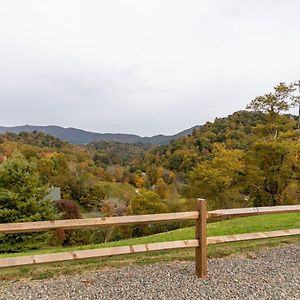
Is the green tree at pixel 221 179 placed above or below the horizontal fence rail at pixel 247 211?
below

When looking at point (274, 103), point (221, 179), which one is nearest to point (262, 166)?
point (221, 179)

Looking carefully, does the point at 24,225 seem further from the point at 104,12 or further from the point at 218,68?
the point at 218,68

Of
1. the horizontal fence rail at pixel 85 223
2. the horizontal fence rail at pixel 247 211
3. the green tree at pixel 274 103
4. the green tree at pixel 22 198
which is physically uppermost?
the green tree at pixel 274 103

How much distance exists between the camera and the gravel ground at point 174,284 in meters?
3.74

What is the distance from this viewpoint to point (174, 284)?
4.03m

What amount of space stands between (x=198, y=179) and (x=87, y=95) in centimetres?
1398

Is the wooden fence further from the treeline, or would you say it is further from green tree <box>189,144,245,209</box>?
green tree <box>189,144,245,209</box>

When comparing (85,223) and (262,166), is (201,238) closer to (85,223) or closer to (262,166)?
(85,223)

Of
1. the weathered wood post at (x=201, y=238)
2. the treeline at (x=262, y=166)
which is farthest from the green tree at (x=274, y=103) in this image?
the weathered wood post at (x=201, y=238)

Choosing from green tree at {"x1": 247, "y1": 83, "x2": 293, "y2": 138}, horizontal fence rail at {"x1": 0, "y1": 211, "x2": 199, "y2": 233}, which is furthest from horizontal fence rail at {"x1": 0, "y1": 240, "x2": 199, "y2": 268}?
green tree at {"x1": 247, "y1": 83, "x2": 293, "y2": 138}

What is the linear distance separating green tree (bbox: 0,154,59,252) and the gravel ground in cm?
1148

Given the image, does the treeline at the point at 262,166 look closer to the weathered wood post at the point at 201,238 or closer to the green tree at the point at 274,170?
the green tree at the point at 274,170

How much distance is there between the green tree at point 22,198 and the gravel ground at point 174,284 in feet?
37.7

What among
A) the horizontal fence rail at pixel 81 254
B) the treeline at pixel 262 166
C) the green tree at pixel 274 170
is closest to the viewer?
the horizontal fence rail at pixel 81 254
